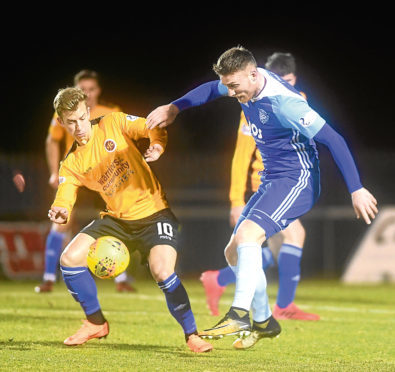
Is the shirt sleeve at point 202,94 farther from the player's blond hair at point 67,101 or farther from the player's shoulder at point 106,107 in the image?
the player's shoulder at point 106,107

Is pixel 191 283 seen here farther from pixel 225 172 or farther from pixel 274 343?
pixel 274 343

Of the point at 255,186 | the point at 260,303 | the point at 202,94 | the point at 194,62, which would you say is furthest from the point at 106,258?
the point at 194,62

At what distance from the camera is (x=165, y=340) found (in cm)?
693

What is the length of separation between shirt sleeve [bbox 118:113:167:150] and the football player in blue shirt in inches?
6.4

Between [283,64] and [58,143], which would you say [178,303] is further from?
[58,143]

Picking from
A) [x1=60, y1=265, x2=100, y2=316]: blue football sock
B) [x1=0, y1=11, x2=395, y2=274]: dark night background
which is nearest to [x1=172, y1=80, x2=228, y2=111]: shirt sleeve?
[x1=60, y1=265, x2=100, y2=316]: blue football sock

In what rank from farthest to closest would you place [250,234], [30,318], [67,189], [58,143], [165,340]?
[58,143], [30,318], [165,340], [67,189], [250,234]

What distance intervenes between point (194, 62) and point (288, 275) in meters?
16.1

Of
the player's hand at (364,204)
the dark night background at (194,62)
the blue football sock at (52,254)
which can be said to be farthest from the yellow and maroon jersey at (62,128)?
the dark night background at (194,62)

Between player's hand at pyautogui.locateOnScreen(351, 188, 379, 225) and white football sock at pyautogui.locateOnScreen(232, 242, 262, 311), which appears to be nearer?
player's hand at pyautogui.locateOnScreen(351, 188, 379, 225)

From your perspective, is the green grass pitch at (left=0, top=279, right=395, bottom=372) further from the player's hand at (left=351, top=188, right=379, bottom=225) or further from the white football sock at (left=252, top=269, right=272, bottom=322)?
the player's hand at (left=351, top=188, right=379, bottom=225)

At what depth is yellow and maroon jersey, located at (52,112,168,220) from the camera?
6559 millimetres

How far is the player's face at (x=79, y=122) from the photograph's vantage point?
6332mm

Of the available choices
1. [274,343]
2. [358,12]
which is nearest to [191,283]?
[274,343]
